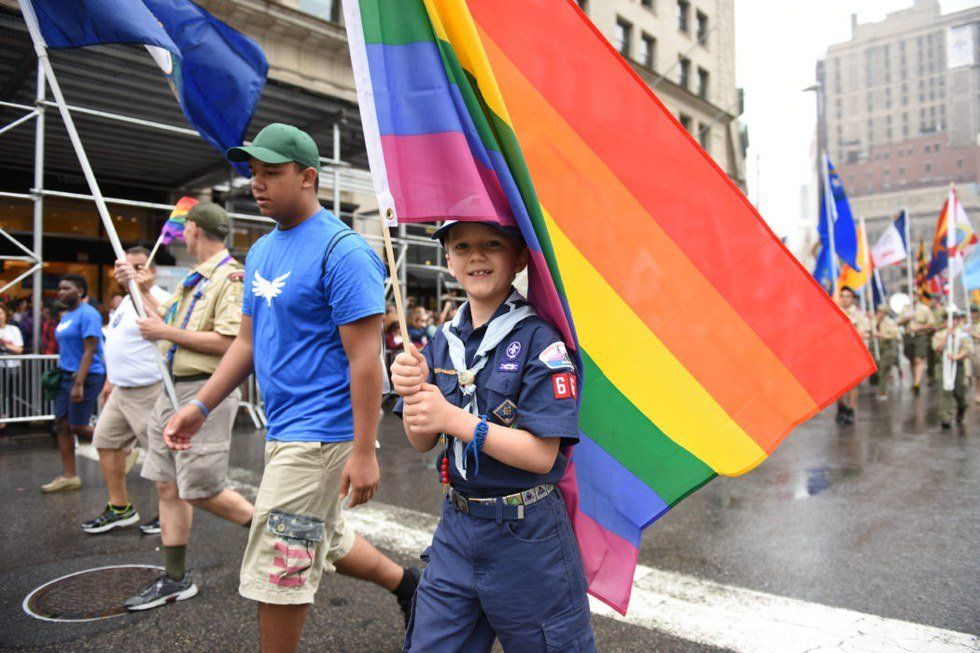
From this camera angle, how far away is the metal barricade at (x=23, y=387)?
903 cm

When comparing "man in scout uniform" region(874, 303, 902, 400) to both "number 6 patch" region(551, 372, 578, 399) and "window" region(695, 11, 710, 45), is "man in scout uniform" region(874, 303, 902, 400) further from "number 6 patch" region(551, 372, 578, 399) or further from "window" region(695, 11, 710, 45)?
"window" region(695, 11, 710, 45)

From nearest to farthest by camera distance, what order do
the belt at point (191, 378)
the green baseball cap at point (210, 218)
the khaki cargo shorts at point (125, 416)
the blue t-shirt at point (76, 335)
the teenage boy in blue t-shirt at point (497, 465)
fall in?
1. the teenage boy in blue t-shirt at point (497, 465)
2. the belt at point (191, 378)
3. the green baseball cap at point (210, 218)
4. the khaki cargo shorts at point (125, 416)
5. the blue t-shirt at point (76, 335)

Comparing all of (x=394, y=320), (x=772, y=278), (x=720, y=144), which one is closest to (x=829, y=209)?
(x=394, y=320)

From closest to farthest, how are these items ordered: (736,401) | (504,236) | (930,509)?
(504,236), (736,401), (930,509)

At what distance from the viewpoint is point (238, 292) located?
3.83 meters

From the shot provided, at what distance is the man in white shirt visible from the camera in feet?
16.6

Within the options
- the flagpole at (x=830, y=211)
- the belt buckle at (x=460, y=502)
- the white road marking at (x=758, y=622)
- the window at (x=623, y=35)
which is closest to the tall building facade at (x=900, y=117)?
the window at (x=623, y=35)

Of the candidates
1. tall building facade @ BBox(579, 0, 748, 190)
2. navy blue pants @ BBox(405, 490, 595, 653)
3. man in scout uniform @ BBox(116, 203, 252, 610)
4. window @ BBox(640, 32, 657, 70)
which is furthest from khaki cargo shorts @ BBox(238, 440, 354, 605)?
window @ BBox(640, 32, 657, 70)

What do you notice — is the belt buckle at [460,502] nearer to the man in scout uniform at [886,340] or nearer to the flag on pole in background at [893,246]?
the man in scout uniform at [886,340]

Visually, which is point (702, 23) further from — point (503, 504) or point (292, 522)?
point (503, 504)

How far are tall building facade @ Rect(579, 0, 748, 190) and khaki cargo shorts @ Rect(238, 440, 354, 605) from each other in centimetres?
2892

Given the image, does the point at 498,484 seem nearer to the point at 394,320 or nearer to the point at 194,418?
the point at 194,418

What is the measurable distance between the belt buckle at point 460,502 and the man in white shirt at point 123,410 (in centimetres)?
364

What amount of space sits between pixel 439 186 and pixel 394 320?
38.2ft
